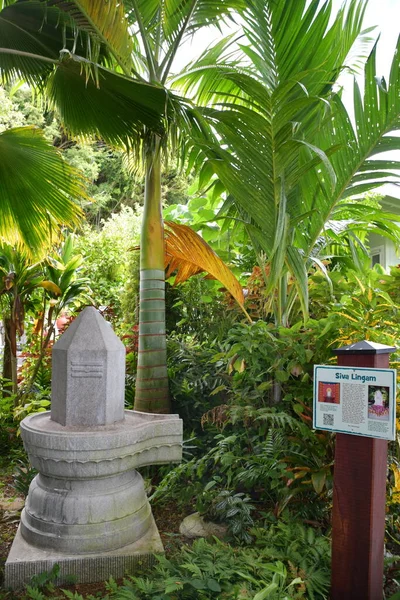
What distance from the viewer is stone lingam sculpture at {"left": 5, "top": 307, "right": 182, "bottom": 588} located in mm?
2744

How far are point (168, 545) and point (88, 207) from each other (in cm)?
1821

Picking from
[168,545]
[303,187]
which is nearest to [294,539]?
[168,545]

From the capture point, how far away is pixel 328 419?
2121 mm

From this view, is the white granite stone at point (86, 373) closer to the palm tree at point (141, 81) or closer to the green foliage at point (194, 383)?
the palm tree at point (141, 81)

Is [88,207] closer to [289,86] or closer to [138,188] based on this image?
[138,188]

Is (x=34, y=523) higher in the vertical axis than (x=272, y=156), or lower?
lower

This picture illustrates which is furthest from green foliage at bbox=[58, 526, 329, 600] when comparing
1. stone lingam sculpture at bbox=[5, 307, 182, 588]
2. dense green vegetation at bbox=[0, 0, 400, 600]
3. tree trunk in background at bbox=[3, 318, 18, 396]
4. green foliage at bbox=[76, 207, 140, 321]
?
green foliage at bbox=[76, 207, 140, 321]

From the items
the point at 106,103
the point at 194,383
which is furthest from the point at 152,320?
the point at 106,103

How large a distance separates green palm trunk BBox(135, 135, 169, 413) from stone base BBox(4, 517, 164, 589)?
1339 mm

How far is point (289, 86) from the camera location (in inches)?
120

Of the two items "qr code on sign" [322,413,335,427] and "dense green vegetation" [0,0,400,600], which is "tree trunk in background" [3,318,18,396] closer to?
"dense green vegetation" [0,0,400,600]

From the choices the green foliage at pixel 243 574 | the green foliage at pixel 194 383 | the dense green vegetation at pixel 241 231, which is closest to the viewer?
the green foliage at pixel 243 574

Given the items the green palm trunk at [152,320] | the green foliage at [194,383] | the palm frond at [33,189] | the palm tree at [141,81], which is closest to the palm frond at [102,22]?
the palm tree at [141,81]

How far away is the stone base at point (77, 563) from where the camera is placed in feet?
8.71
